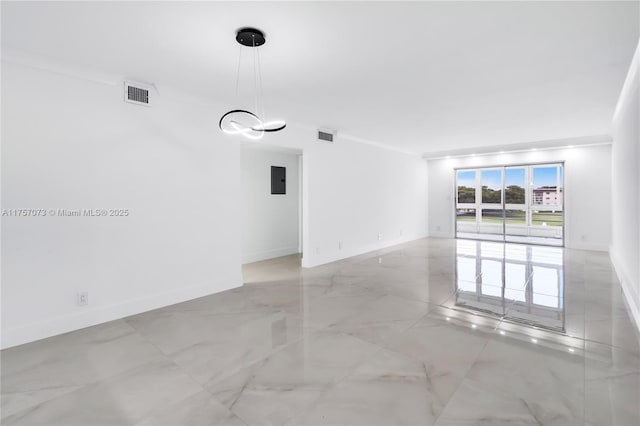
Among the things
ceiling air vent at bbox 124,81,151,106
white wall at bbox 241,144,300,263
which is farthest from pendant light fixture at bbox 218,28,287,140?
white wall at bbox 241,144,300,263

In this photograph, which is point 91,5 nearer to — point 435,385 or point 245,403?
point 245,403

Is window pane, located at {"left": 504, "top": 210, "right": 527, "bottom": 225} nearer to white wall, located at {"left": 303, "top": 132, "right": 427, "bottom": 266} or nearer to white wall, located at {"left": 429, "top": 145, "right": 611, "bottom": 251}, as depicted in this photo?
A: white wall, located at {"left": 429, "top": 145, "right": 611, "bottom": 251}

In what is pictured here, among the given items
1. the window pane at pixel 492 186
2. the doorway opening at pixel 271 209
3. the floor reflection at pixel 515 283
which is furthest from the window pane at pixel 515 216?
the doorway opening at pixel 271 209

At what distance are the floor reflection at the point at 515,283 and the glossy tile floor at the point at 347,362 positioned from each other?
39 millimetres

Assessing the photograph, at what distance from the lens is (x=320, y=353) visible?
266 centimetres

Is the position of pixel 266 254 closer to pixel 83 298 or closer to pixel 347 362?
pixel 83 298

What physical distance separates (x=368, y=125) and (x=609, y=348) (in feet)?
15.1

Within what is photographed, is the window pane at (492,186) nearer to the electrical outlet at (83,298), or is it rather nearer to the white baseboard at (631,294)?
the white baseboard at (631,294)

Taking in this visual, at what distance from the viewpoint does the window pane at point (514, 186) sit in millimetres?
8977

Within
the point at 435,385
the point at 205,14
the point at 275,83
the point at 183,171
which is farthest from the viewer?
the point at 183,171

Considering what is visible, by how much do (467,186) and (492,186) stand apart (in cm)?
70

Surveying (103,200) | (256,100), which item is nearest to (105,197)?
(103,200)

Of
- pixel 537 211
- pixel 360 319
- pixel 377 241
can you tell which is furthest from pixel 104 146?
pixel 537 211

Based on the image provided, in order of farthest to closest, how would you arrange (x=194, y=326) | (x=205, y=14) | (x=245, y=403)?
(x=194, y=326)
(x=205, y=14)
(x=245, y=403)
